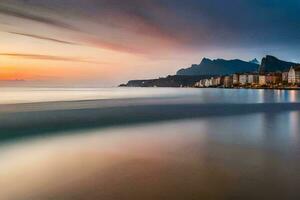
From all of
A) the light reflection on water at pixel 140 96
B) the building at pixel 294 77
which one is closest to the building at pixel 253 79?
the building at pixel 294 77

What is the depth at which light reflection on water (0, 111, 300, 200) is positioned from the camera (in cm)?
664

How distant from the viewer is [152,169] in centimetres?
859

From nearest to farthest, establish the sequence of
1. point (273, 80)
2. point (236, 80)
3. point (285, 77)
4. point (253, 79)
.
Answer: point (285, 77) → point (273, 80) → point (253, 79) → point (236, 80)

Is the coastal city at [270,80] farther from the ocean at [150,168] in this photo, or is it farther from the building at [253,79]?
the ocean at [150,168]

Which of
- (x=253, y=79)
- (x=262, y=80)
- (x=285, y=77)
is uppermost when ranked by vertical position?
(x=285, y=77)

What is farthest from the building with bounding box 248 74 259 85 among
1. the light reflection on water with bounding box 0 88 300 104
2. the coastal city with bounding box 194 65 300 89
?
the light reflection on water with bounding box 0 88 300 104

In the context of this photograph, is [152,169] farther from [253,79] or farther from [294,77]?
[253,79]

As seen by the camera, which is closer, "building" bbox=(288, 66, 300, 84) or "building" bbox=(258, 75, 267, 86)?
"building" bbox=(288, 66, 300, 84)

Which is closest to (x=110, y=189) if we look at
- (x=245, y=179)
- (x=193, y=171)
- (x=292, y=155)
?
(x=193, y=171)

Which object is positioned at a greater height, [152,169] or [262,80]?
[262,80]

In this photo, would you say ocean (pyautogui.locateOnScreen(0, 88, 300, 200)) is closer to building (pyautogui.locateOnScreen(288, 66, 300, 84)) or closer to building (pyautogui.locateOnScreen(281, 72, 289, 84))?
building (pyautogui.locateOnScreen(288, 66, 300, 84))

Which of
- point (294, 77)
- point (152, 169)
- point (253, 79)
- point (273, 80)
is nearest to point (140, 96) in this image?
point (152, 169)

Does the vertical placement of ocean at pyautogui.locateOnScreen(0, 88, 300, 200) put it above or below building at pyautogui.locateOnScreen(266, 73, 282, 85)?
below

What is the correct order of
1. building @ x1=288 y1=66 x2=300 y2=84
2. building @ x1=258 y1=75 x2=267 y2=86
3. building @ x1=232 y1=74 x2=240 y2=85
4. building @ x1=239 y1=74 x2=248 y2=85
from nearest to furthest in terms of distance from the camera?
building @ x1=288 y1=66 x2=300 y2=84 → building @ x1=258 y1=75 x2=267 y2=86 → building @ x1=239 y1=74 x2=248 y2=85 → building @ x1=232 y1=74 x2=240 y2=85
